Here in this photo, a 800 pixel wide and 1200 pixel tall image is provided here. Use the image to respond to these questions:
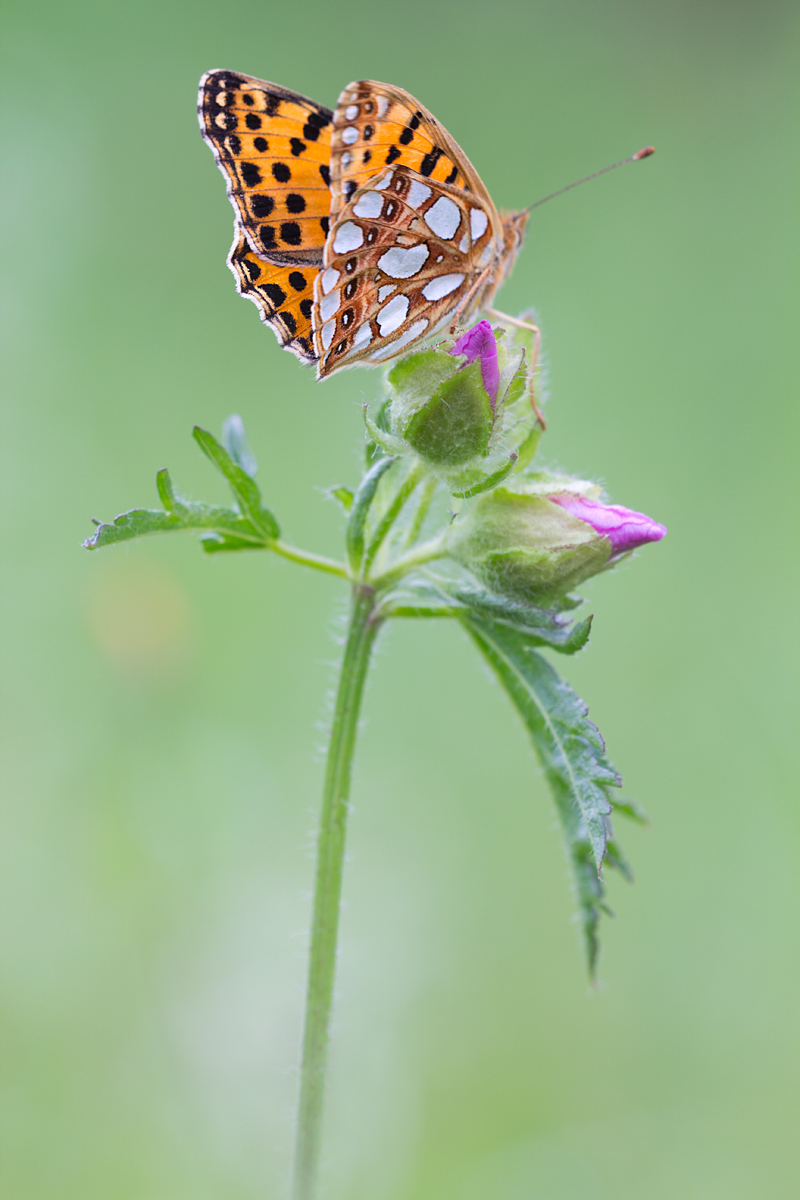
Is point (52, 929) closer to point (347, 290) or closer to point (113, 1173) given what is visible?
point (113, 1173)

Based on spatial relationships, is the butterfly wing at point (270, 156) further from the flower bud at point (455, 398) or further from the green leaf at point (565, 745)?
the green leaf at point (565, 745)

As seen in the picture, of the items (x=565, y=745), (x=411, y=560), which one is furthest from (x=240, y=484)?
(x=565, y=745)

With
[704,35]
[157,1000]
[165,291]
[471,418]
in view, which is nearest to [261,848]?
[157,1000]

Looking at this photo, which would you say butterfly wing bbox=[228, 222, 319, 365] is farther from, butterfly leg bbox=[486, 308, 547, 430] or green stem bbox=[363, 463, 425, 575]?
butterfly leg bbox=[486, 308, 547, 430]

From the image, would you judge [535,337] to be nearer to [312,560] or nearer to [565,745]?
[312,560]


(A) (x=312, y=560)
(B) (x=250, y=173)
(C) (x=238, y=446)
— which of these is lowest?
(A) (x=312, y=560)

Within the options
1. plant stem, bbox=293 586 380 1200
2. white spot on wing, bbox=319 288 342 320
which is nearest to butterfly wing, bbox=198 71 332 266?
white spot on wing, bbox=319 288 342 320
